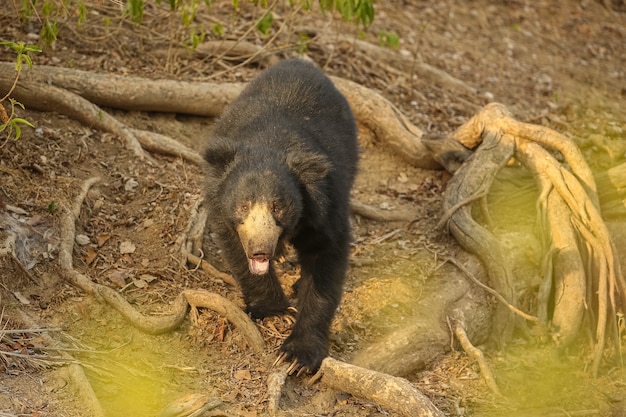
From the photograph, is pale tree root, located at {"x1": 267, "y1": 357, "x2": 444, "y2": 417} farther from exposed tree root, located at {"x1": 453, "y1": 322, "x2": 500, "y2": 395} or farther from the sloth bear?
exposed tree root, located at {"x1": 453, "y1": 322, "x2": 500, "y2": 395}

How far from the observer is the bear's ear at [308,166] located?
438 centimetres

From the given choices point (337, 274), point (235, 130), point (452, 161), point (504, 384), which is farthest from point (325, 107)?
point (504, 384)

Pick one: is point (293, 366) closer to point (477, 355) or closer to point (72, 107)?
point (477, 355)

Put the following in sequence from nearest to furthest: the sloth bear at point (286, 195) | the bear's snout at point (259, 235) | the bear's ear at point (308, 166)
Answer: the bear's snout at point (259, 235), the sloth bear at point (286, 195), the bear's ear at point (308, 166)

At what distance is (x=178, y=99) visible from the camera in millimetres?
6547

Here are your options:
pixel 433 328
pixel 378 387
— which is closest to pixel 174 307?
pixel 378 387

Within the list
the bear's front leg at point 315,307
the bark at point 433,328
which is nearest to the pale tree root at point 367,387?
the bear's front leg at point 315,307

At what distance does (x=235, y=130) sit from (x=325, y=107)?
2.24 ft

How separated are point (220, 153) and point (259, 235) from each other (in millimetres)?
588

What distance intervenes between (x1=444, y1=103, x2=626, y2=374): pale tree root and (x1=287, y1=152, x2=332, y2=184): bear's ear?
67.0 inches

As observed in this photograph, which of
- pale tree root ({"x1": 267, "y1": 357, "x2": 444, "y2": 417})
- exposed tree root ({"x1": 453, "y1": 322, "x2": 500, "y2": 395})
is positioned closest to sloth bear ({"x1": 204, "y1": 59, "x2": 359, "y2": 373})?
pale tree root ({"x1": 267, "y1": 357, "x2": 444, "y2": 417})

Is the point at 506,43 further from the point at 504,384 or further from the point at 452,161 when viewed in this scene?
the point at 504,384

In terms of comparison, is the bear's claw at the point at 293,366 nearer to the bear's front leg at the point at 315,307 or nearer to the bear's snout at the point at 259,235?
the bear's front leg at the point at 315,307

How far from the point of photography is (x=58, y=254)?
4910mm
